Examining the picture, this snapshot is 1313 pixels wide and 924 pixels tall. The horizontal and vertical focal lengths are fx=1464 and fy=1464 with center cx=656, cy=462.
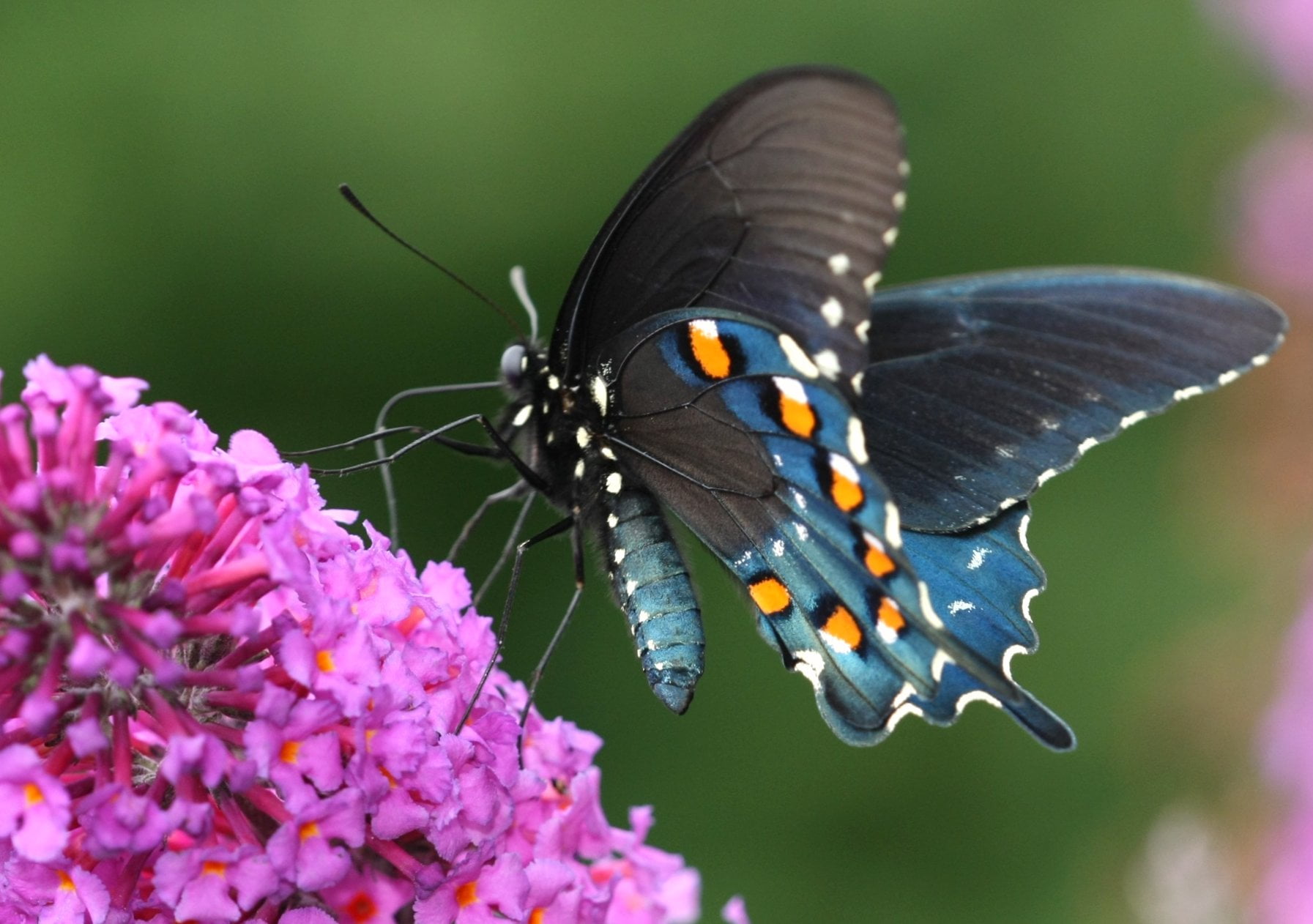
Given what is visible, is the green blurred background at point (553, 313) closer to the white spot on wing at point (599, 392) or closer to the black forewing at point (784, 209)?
the white spot on wing at point (599, 392)

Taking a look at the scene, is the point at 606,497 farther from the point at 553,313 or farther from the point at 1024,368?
the point at 553,313

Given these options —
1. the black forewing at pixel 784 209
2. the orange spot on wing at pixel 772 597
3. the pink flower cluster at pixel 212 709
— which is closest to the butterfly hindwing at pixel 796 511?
the orange spot on wing at pixel 772 597

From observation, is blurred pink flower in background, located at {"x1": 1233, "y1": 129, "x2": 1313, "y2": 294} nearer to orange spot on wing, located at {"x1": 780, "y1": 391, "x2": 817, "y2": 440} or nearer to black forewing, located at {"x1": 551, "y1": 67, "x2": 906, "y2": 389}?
black forewing, located at {"x1": 551, "y1": 67, "x2": 906, "y2": 389}

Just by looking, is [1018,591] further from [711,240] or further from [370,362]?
[370,362]

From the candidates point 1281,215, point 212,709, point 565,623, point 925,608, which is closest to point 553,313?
point 1281,215

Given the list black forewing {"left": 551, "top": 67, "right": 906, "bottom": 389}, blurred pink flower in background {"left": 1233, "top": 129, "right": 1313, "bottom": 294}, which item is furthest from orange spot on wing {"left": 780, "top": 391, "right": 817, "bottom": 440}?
blurred pink flower in background {"left": 1233, "top": 129, "right": 1313, "bottom": 294}

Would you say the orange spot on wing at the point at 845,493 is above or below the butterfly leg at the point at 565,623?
above
